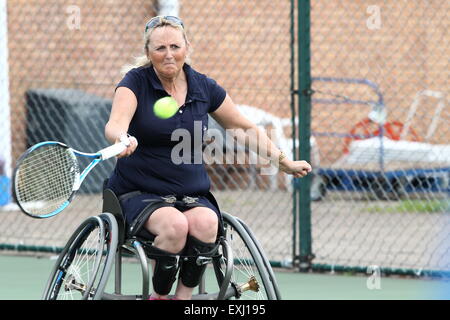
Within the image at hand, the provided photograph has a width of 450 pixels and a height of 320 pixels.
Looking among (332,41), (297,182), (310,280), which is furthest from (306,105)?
(332,41)

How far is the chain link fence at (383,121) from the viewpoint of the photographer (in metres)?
9.60

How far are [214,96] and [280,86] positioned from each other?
6.56 metres

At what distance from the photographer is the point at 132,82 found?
428 centimetres

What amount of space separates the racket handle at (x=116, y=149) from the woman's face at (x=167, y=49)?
51 centimetres

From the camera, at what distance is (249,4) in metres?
11.0

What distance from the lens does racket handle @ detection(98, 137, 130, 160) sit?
3836 millimetres

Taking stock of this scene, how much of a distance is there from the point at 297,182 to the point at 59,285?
251cm

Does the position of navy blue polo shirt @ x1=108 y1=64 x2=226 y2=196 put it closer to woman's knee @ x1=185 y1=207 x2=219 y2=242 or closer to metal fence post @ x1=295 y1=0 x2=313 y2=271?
woman's knee @ x1=185 y1=207 x2=219 y2=242

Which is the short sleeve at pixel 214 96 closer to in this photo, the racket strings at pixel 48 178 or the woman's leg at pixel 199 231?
the woman's leg at pixel 199 231

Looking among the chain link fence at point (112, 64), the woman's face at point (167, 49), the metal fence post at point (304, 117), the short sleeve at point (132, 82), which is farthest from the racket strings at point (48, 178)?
the chain link fence at point (112, 64)

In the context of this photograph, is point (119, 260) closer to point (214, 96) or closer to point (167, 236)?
point (167, 236)

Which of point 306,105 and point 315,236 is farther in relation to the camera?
point 315,236
